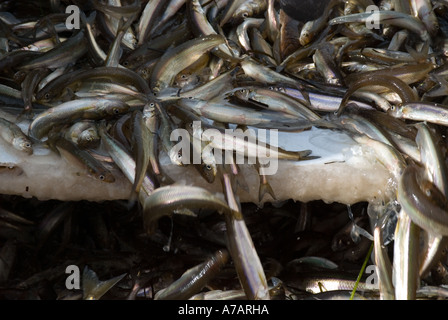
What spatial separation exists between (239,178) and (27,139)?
1.05 meters

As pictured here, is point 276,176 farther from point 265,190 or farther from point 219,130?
point 219,130

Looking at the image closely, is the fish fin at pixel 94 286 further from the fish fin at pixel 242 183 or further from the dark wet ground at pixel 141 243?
the fish fin at pixel 242 183

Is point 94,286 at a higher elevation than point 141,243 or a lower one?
higher

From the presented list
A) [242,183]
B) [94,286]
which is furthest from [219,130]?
[94,286]

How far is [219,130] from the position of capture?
241 cm

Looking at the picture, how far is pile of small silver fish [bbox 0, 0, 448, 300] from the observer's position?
7.30 feet

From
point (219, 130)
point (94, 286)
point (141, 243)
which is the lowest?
point (141, 243)

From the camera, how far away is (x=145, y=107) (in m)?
2.61

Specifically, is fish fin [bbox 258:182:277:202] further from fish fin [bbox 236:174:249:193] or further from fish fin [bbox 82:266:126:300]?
fish fin [bbox 82:266:126:300]

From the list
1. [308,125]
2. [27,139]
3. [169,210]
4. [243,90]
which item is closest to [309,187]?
[308,125]

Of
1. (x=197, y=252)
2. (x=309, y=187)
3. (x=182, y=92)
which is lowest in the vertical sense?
(x=197, y=252)
